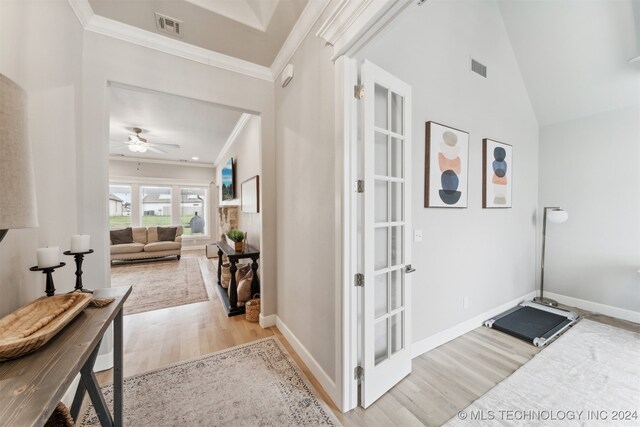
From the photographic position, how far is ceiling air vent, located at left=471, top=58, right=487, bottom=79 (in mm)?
2555

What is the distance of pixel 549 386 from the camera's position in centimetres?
182

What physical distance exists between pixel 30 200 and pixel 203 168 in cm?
802

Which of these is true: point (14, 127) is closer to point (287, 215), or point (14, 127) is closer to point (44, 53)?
point (44, 53)

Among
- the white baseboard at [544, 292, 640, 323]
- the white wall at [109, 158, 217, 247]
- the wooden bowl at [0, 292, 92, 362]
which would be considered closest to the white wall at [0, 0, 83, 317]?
the wooden bowl at [0, 292, 92, 362]

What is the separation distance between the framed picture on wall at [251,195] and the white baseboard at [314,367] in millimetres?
1718

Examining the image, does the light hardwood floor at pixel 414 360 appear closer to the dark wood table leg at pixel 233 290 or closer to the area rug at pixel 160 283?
the dark wood table leg at pixel 233 290

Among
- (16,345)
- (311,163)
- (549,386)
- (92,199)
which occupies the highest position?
(311,163)

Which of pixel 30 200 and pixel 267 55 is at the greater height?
pixel 267 55

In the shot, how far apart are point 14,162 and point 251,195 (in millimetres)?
3231

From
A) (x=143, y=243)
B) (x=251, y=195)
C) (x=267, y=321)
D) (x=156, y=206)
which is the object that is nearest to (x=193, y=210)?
(x=156, y=206)

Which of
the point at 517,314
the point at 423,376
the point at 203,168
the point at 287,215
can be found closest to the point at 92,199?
the point at 287,215

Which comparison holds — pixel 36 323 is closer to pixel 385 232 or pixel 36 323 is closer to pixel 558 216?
pixel 385 232

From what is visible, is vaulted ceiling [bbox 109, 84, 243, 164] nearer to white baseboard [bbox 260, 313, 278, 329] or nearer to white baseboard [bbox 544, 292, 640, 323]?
white baseboard [bbox 260, 313, 278, 329]

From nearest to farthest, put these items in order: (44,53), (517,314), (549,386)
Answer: (44,53) < (549,386) < (517,314)
